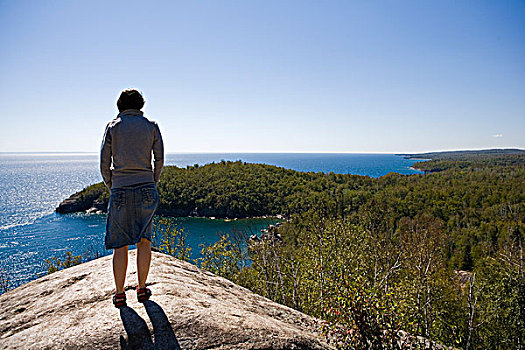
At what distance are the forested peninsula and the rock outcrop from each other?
1.28m

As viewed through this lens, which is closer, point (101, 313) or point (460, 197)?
point (101, 313)

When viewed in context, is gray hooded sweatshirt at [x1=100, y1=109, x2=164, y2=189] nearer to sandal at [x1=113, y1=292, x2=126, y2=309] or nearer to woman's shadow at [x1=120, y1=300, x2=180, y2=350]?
sandal at [x1=113, y1=292, x2=126, y2=309]

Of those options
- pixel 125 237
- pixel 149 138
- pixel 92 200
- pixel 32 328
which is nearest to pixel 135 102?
pixel 149 138

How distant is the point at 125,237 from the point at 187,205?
99671 millimetres

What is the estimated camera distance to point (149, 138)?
162 inches

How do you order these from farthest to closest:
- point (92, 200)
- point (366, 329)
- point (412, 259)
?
point (92, 200) → point (412, 259) → point (366, 329)

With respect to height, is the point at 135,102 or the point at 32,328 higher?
the point at 135,102

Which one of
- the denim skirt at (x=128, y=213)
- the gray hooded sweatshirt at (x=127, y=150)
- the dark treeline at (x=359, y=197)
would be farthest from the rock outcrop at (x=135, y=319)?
the dark treeline at (x=359, y=197)

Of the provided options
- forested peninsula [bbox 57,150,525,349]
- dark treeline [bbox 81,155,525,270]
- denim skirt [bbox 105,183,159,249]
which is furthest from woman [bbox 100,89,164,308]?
dark treeline [bbox 81,155,525,270]

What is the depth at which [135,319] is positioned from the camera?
3.80 m

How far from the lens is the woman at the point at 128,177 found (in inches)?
156

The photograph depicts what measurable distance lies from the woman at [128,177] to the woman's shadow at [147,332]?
39 cm

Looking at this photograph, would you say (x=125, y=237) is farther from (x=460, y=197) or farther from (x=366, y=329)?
(x=460, y=197)

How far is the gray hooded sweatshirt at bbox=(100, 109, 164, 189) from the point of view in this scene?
3.95 metres
